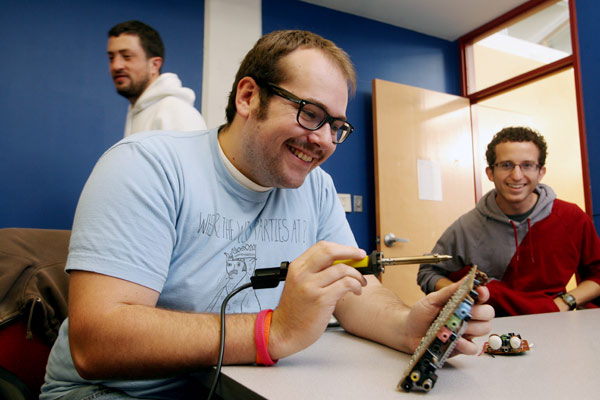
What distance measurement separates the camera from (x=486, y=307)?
2.31ft

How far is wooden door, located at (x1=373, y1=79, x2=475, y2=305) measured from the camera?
335 centimetres

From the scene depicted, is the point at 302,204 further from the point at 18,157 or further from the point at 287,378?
the point at 18,157

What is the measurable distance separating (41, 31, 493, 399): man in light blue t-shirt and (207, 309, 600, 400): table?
1.6 inches

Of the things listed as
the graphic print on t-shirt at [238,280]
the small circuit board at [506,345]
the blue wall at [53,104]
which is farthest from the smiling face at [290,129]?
the blue wall at [53,104]

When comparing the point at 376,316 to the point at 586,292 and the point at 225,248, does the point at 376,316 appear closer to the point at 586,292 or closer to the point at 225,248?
the point at 225,248

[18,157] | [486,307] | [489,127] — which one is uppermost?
[489,127]

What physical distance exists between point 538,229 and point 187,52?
2.36 m

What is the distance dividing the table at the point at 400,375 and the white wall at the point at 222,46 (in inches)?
91.4

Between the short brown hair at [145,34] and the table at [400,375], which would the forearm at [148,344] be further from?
the short brown hair at [145,34]

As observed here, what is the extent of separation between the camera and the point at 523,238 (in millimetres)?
1973

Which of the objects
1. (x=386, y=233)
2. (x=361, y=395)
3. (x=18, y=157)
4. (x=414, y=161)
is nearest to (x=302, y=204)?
(x=361, y=395)

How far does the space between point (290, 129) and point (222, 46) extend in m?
2.25

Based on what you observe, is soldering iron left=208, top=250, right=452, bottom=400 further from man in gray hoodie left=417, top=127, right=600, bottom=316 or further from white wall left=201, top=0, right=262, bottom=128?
white wall left=201, top=0, right=262, bottom=128

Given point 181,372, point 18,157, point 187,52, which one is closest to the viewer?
point 181,372
